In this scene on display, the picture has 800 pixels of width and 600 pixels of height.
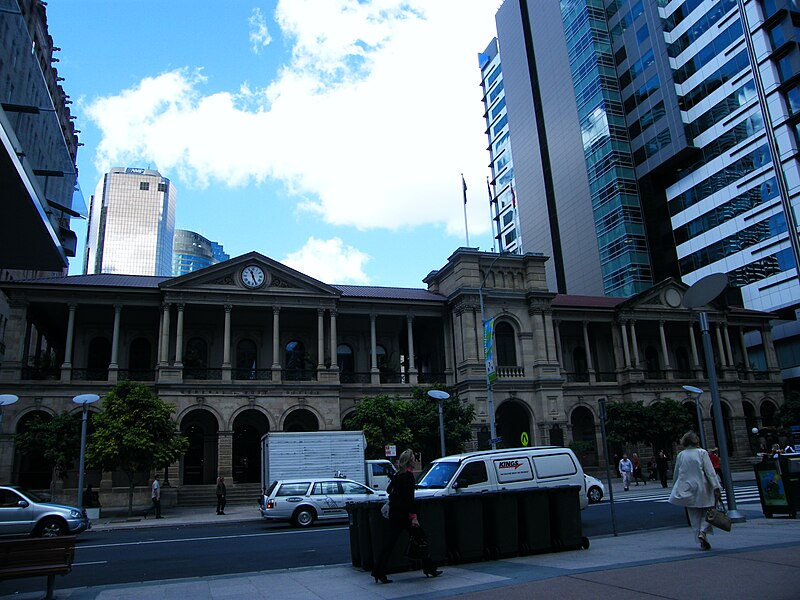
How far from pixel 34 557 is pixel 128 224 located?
17782 centimetres

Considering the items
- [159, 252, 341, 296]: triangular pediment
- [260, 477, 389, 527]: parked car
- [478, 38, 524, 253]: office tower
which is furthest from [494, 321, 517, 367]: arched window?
[478, 38, 524, 253]: office tower

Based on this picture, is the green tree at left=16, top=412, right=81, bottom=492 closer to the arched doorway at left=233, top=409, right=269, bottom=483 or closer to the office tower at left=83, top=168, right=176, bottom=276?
the arched doorway at left=233, top=409, right=269, bottom=483

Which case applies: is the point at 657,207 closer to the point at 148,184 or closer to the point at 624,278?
the point at 624,278

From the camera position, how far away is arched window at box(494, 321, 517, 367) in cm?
4269

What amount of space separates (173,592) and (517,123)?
300 ft

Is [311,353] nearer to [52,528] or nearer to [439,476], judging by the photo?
[52,528]

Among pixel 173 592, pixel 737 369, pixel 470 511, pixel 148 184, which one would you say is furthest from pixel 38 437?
pixel 148 184

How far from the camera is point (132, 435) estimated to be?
1146 inches

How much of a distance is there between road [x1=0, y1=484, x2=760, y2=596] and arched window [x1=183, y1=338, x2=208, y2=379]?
1521cm

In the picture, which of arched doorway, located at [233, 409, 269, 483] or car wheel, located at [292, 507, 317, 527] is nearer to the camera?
car wheel, located at [292, 507, 317, 527]

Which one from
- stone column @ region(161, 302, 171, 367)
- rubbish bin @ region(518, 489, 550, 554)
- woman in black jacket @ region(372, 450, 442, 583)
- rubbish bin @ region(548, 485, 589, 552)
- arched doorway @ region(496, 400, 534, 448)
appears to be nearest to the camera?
woman in black jacket @ region(372, 450, 442, 583)

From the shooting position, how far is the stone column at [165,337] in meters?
37.3

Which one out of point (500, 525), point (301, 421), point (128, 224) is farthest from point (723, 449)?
point (128, 224)

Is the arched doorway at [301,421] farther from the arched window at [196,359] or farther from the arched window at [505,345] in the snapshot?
the arched window at [505,345]
